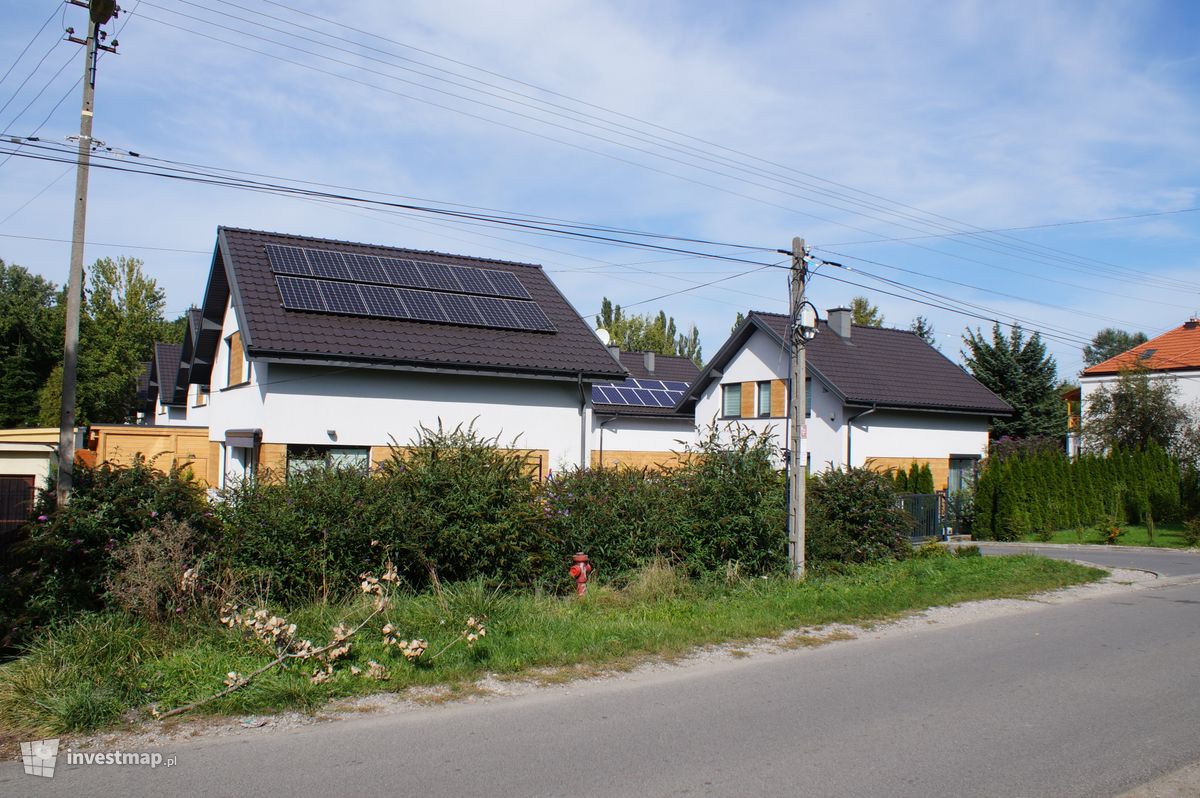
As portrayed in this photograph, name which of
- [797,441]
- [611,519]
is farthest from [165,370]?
[797,441]

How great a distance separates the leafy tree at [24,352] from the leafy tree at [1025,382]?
44.4m

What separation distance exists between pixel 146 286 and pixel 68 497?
46063 millimetres

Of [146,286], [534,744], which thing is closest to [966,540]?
[534,744]

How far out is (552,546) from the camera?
12.2m

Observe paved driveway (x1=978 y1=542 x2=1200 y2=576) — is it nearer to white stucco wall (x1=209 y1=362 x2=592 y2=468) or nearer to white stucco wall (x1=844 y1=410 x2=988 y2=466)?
white stucco wall (x1=844 y1=410 x2=988 y2=466)

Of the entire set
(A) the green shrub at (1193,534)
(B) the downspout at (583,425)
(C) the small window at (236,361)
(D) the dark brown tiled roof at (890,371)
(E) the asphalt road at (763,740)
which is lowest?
(E) the asphalt road at (763,740)

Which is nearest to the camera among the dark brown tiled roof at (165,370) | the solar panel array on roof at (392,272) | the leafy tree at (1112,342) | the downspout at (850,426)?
the solar panel array on roof at (392,272)

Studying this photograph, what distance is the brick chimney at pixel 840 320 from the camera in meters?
31.1

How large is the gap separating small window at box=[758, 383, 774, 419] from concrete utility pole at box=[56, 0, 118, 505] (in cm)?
2241

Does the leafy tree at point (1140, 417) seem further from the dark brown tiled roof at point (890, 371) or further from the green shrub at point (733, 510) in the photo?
the green shrub at point (733, 510)

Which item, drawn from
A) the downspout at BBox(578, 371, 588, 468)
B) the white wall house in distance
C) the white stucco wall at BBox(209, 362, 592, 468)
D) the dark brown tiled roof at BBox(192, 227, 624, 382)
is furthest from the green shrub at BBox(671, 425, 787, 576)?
the white wall house in distance

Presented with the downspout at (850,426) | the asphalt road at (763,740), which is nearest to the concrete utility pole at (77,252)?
the asphalt road at (763,740)

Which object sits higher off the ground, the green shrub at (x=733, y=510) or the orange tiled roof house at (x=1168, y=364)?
the orange tiled roof house at (x=1168, y=364)

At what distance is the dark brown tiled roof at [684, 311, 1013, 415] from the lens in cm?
2789
